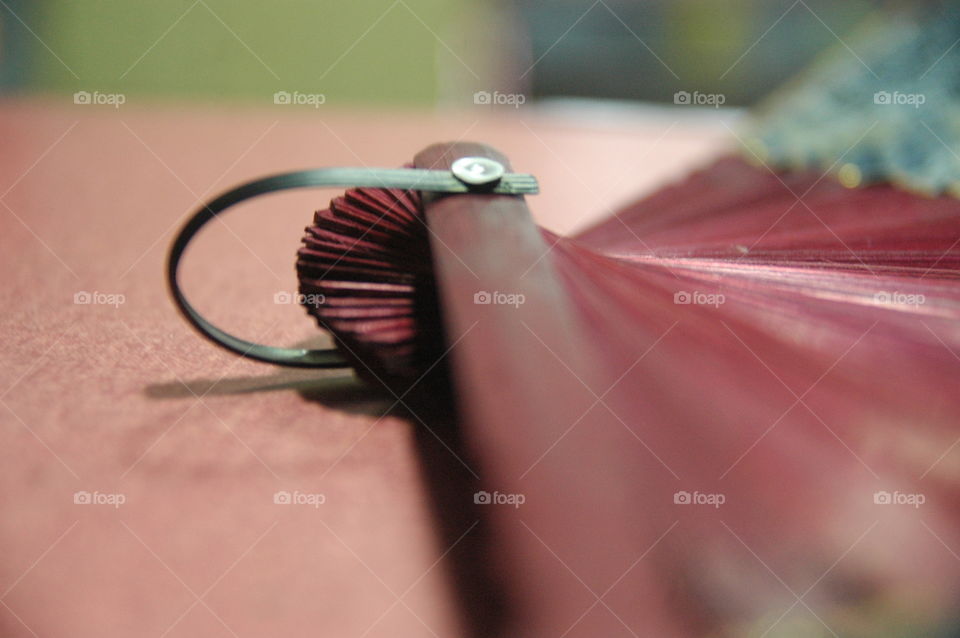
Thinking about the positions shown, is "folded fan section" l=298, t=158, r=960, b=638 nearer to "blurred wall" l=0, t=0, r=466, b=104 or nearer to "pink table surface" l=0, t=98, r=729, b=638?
"pink table surface" l=0, t=98, r=729, b=638

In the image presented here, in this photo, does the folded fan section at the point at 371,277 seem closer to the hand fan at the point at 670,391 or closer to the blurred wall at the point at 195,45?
the hand fan at the point at 670,391

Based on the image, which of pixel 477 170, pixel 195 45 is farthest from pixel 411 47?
pixel 477 170

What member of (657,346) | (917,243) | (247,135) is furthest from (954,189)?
(247,135)

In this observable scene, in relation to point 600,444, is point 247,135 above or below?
above

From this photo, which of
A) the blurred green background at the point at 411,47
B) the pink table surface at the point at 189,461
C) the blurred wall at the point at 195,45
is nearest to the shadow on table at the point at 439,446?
the pink table surface at the point at 189,461

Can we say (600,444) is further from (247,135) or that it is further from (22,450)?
(247,135)

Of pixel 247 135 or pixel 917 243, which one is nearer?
pixel 917 243
